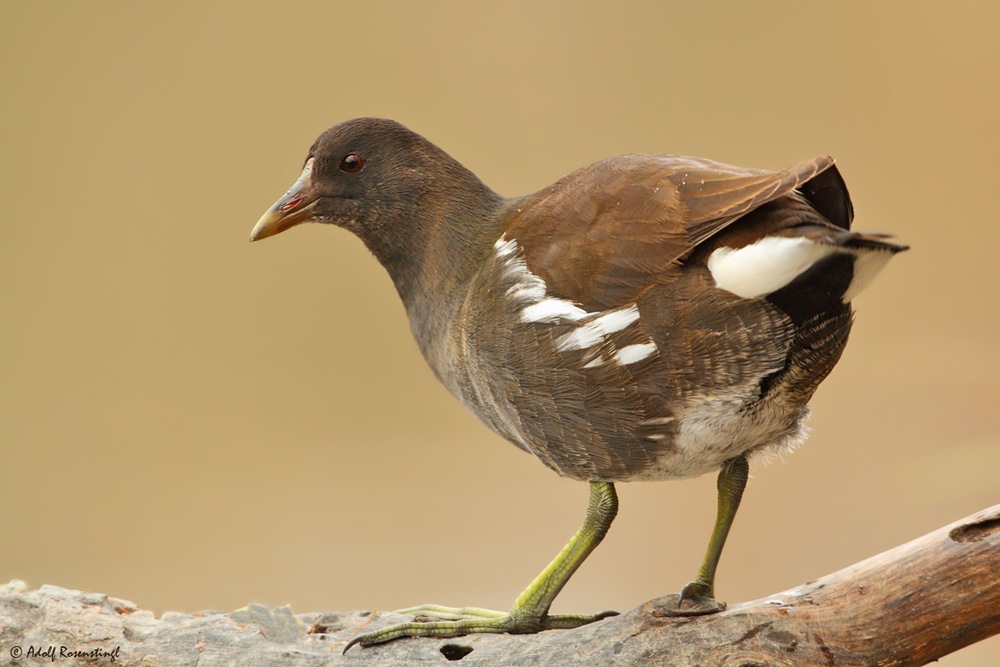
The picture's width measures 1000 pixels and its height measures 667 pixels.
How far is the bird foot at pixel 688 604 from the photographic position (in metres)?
2.46

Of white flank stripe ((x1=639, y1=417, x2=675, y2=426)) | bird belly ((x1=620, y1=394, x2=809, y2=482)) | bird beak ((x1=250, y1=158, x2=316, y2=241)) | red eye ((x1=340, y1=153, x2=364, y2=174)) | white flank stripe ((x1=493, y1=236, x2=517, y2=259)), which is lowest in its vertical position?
bird belly ((x1=620, y1=394, x2=809, y2=482))

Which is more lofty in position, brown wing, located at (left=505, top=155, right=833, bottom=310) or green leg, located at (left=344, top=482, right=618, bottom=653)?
brown wing, located at (left=505, top=155, right=833, bottom=310)

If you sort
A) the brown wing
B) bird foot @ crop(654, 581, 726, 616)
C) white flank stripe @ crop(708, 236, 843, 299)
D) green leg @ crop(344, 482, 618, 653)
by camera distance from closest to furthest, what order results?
white flank stripe @ crop(708, 236, 843, 299), the brown wing, bird foot @ crop(654, 581, 726, 616), green leg @ crop(344, 482, 618, 653)

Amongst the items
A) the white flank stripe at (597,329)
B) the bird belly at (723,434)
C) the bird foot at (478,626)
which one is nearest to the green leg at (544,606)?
the bird foot at (478,626)

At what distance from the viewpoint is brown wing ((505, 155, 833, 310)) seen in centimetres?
204

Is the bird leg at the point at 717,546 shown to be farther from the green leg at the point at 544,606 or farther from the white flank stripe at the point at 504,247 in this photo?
the white flank stripe at the point at 504,247

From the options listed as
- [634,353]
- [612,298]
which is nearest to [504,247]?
[612,298]

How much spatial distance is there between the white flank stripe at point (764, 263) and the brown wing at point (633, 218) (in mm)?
78

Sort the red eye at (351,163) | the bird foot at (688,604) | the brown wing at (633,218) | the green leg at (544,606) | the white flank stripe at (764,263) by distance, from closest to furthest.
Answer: the white flank stripe at (764,263), the brown wing at (633,218), the bird foot at (688,604), the green leg at (544,606), the red eye at (351,163)

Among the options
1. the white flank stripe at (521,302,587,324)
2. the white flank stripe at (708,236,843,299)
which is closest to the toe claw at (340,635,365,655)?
the white flank stripe at (521,302,587,324)

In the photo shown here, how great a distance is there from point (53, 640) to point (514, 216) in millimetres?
1874

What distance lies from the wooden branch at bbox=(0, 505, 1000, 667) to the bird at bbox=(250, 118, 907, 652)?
11 centimetres

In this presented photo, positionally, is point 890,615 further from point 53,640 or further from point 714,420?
point 53,640

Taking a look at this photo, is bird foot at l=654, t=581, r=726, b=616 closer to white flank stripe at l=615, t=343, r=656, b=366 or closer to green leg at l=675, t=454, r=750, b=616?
green leg at l=675, t=454, r=750, b=616
